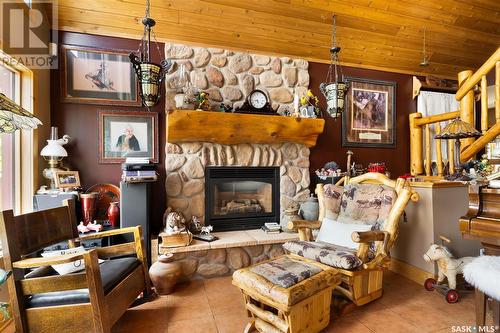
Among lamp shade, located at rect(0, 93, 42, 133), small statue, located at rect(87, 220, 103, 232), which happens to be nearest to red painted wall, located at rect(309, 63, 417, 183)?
small statue, located at rect(87, 220, 103, 232)

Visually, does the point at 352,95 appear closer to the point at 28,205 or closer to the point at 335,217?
the point at 335,217

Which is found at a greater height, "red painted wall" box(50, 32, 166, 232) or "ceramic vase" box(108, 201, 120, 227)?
"red painted wall" box(50, 32, 166, 232)

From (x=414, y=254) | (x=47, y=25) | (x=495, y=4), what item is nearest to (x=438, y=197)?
(x=414, y=254)

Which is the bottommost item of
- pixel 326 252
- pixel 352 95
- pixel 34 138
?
pixel 326 252

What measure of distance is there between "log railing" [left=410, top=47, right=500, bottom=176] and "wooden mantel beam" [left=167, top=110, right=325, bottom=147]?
59.5 inches

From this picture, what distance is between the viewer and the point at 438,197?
2.59 m

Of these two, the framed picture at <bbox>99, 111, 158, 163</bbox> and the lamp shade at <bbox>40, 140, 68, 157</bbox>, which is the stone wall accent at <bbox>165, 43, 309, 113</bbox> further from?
the lamp shade at <bbox>40, 140, 68, 157</bbox>

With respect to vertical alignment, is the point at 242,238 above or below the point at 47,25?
below

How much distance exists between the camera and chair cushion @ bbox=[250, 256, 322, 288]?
1683mm

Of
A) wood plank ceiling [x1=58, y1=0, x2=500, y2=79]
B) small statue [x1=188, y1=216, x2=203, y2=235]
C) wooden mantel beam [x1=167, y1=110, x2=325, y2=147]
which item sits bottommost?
small statue [x1=188, y1=216, x2=203, y2=235]

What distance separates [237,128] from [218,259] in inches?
57.0

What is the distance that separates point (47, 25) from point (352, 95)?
371 centimetres

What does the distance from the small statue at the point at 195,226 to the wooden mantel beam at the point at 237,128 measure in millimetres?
911

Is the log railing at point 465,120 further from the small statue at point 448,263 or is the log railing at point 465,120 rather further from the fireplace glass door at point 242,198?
the fireplace glass door at point 242,198
